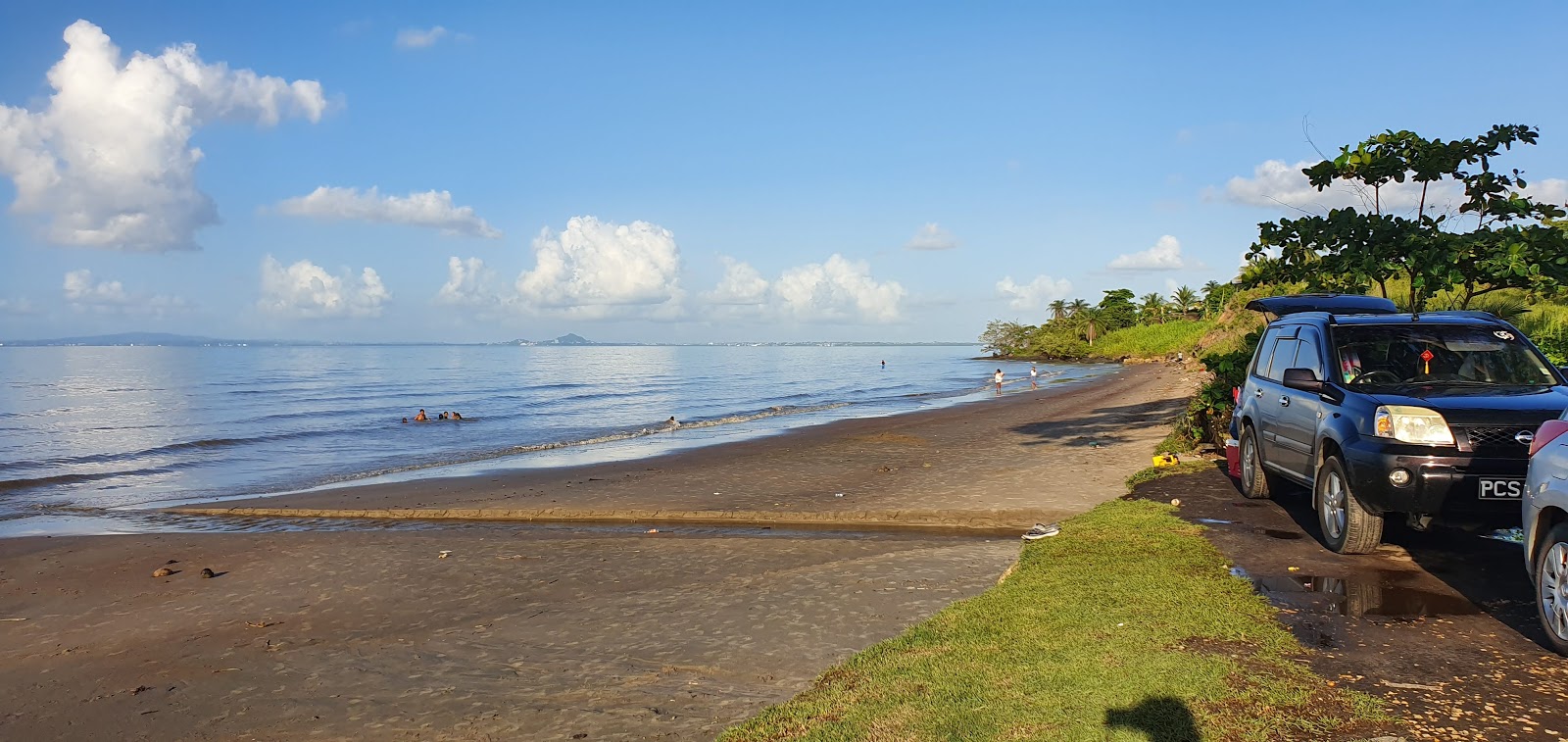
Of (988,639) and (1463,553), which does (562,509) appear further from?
(1463,553)

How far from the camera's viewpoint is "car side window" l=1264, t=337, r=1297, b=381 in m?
9.39

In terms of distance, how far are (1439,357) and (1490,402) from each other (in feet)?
4.09

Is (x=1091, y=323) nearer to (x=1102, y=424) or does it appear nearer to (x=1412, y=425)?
(x=1102, y=424)

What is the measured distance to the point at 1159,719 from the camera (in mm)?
4242

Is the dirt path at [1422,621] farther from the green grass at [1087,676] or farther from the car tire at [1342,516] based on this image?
the green grass at [1087,676]

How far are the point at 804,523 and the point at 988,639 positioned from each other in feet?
18.7

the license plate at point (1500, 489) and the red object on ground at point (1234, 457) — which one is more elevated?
the license plate at point (1500, 489)

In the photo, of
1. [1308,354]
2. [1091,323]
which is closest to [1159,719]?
→ [1308,354]

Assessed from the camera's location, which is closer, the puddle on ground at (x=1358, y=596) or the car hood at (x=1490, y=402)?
the puddle on ground at (x=1358, y=596)

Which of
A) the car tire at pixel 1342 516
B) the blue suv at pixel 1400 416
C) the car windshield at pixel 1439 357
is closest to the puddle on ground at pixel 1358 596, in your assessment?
the car tire at pixel 1342 516

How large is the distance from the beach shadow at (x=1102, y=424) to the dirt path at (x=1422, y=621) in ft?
29.9

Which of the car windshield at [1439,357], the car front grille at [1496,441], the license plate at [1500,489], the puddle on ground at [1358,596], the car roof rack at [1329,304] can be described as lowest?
the puddle on ground at [1358,596]

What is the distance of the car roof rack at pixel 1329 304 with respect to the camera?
11.4 m

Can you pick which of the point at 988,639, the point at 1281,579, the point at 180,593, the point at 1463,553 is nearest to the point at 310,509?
the point at 180,593
